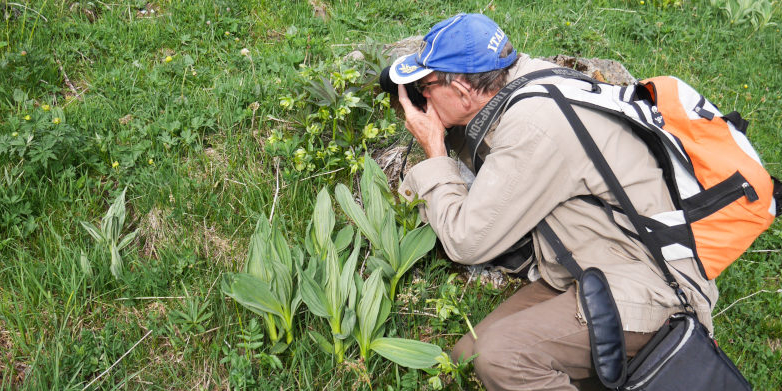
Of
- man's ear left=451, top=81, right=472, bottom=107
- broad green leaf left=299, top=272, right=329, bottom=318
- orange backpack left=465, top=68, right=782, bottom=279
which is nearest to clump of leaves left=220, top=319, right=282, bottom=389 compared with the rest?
broad green leaf left=299, top=272, right=329, bottom=318

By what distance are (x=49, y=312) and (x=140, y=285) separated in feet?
1.35

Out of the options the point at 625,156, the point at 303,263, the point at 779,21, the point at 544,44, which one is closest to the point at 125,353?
the point at 303,263

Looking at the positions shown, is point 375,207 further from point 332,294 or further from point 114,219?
point 114,219

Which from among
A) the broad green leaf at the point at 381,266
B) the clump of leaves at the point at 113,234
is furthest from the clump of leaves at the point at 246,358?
the clump of leaves at the point at 113,234

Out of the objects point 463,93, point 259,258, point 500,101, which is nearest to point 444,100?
point 463,93

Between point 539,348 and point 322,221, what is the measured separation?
48.4 inches

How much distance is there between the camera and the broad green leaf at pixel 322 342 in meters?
2.73

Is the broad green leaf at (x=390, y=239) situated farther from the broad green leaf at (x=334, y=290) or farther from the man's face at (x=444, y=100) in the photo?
the man's face at (x=444, y=100)

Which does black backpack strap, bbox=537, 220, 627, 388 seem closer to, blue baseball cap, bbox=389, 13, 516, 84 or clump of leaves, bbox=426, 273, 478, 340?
clump of leaves, bbox=426, 273, 478, 340

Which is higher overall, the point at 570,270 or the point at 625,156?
the point at 625,156

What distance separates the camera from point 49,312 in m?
2.81

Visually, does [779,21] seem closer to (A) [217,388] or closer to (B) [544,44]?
(B) [544,44]

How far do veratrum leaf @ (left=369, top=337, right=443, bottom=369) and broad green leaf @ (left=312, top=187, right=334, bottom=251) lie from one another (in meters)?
0.60

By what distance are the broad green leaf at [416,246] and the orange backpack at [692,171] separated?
85 cm
